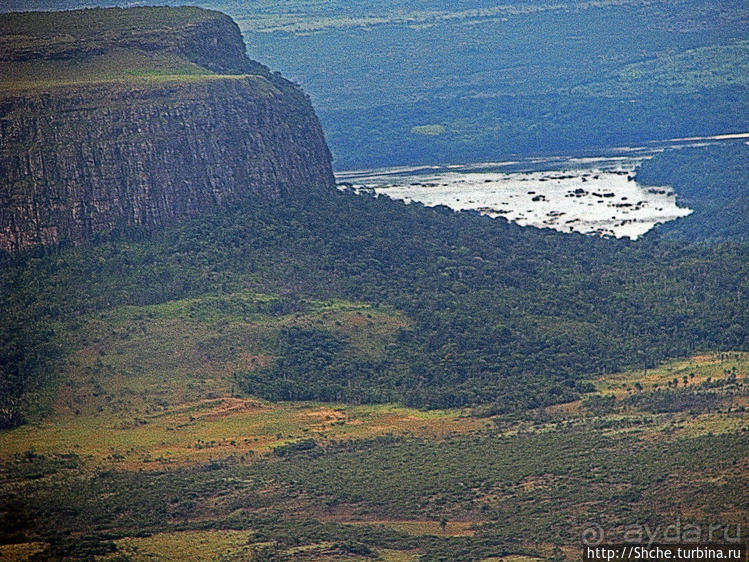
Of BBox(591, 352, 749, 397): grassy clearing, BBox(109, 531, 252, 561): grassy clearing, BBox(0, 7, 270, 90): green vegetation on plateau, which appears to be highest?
BBox(0, 7, 270, 90): green vegetation on plateau

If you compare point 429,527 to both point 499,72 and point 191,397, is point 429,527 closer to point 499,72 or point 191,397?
point 191,397

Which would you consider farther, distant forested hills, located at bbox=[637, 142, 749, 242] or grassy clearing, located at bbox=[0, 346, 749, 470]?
distant forested hills, located at bbox=[637, 142, 749, 242]

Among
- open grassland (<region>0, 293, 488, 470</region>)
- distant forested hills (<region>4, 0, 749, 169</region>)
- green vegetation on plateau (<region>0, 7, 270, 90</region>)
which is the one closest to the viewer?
open grassland (<region>0, 293, 488, 470</region>)

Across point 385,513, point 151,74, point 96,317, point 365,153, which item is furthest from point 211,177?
point 365,153

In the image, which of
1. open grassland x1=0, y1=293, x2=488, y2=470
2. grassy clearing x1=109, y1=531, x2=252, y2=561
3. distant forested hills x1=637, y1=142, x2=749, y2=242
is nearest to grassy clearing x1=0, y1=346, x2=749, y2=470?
open grassland x1=0, y1=293, x2=488, y2=470

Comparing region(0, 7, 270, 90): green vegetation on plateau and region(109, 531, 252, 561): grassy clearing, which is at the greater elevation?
region(0, 7, 270, 90): green vegetation on plateau

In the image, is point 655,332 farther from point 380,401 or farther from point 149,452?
point 149,452

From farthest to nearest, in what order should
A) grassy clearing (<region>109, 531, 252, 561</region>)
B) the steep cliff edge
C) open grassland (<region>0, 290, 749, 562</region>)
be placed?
the steep cliff edge
open grassland (<region>0, 290, 749, 562</region>)
grassy clearing (<region>109, 531, 252, 561</region>)

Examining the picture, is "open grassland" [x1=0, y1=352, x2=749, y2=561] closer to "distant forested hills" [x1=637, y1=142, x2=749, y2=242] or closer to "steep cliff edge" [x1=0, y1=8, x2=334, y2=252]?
"steep cliff edge" [x1=0, y1=8, x2=334, y2=252]

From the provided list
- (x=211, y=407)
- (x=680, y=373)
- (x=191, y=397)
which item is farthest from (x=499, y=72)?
(x=211, y=407)
